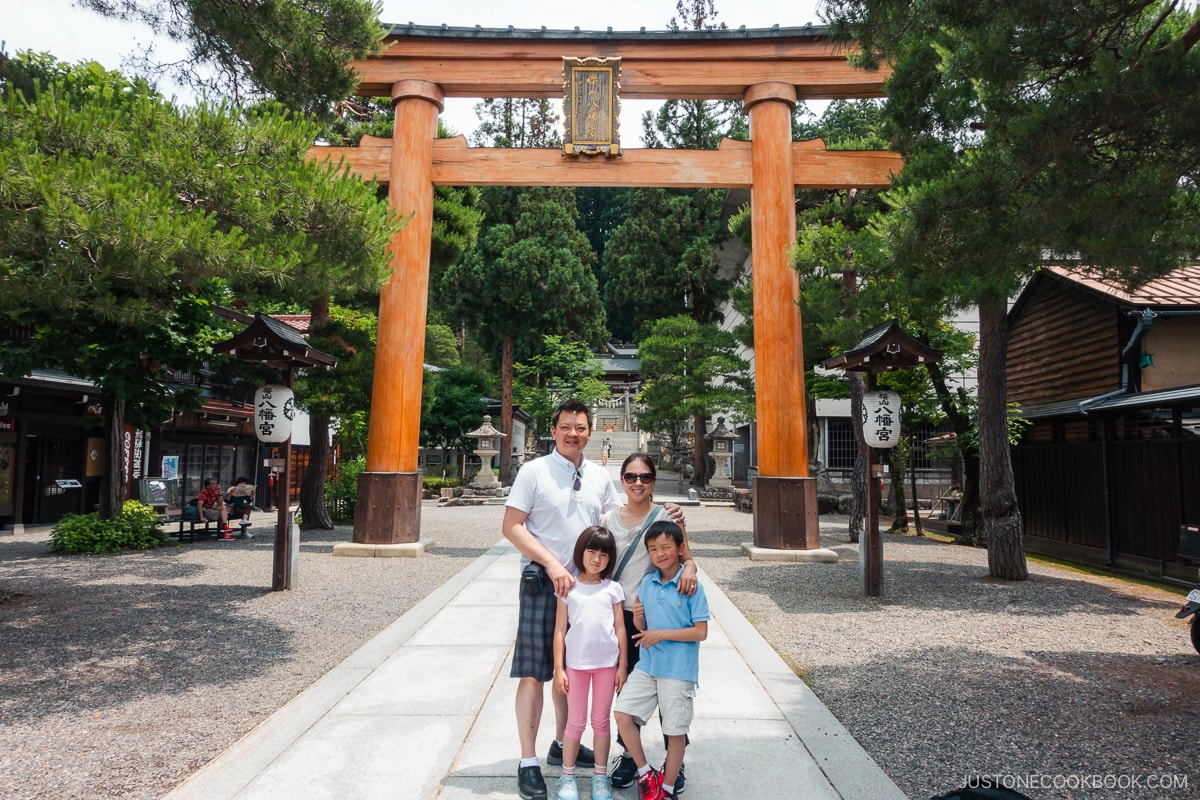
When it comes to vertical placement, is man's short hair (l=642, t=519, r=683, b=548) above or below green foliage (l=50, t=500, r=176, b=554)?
above

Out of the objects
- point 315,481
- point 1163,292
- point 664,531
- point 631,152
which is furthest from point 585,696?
point 315,481

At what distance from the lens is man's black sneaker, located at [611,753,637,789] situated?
3068 millimetres

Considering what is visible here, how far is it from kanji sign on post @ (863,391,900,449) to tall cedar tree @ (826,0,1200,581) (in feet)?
7.89

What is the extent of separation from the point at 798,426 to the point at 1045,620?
4.54 meters

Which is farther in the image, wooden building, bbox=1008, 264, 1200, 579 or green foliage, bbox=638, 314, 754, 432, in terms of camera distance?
green foliage, bbox=638, 314, 754, 432

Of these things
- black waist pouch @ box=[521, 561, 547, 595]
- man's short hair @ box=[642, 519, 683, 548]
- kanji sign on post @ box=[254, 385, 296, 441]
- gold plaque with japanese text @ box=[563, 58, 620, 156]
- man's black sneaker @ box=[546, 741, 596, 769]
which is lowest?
man's black sneaker @ box=[546, 741, 596, 769]

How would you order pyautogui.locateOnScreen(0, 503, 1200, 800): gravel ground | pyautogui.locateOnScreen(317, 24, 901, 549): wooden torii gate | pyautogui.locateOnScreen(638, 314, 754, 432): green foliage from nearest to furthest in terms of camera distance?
pyautogui.locateOnScreen(0, 503, 1200, 800): gravel ground < pyautogui.locateOnScreen(317, 24, 901, 549): wooden torii gate < pyautogui.locateOnScreen(638, 314, 754, 432): green foliage

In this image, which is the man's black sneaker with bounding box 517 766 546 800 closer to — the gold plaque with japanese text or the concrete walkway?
the concrete walkway

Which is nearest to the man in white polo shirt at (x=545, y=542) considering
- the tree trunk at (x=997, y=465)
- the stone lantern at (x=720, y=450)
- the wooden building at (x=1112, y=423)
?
the tree trunk at (x=997, y=465)

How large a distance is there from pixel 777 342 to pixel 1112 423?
197 inches

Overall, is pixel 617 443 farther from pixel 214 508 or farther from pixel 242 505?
pixel 214 508

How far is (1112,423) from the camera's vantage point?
10.3 meters

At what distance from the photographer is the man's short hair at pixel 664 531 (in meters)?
2.86

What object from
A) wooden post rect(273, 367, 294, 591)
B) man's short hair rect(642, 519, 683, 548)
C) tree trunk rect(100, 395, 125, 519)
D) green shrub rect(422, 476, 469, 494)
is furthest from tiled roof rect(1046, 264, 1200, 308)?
green shrub rect(422, 476, 469, 494)
